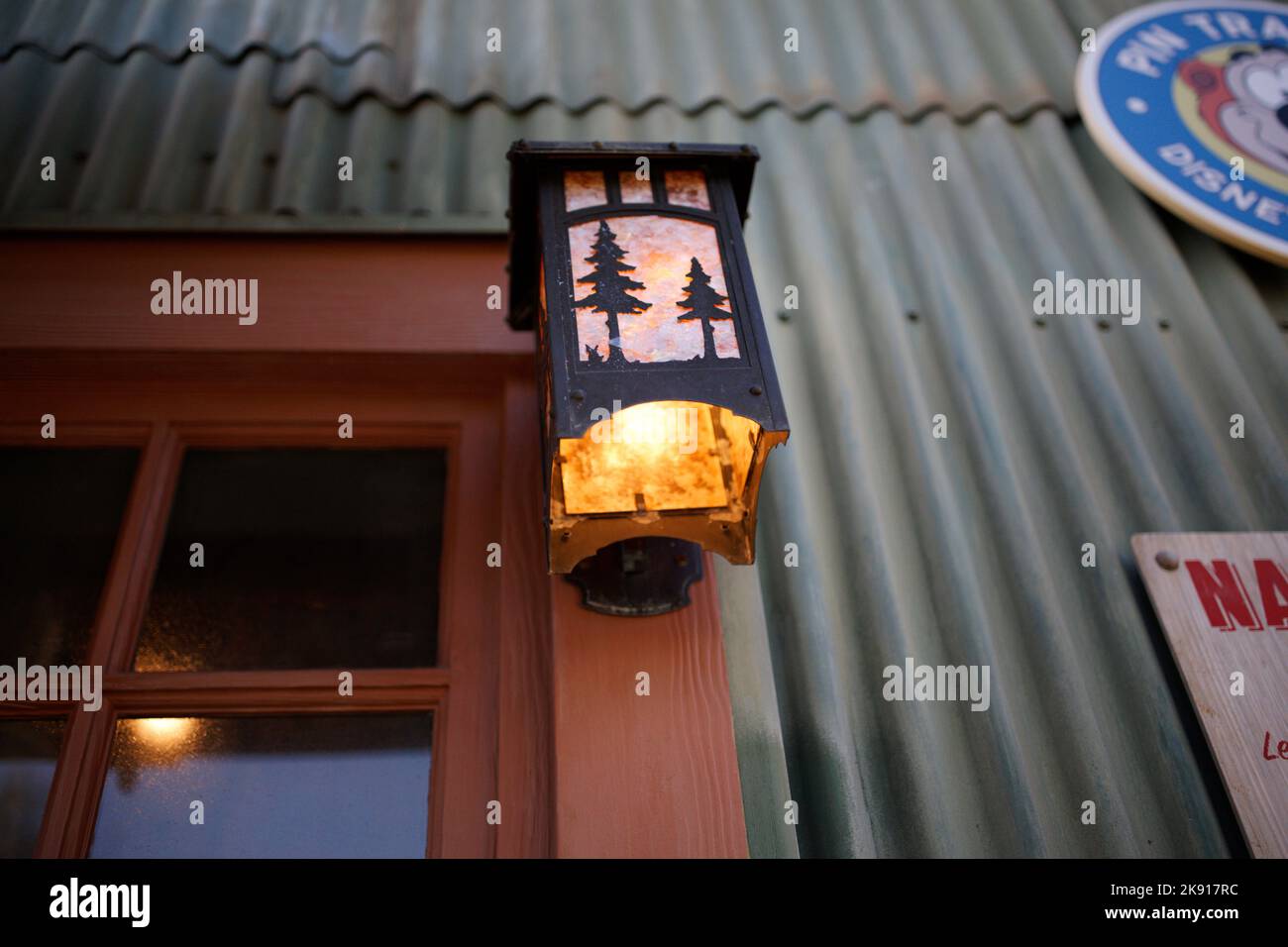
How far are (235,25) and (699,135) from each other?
1.42 m

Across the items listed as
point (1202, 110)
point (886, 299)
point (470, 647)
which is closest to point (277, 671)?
point (470, 647)

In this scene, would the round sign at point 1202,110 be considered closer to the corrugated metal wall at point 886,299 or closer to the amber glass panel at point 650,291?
the corrugated metal wall at point 886,299


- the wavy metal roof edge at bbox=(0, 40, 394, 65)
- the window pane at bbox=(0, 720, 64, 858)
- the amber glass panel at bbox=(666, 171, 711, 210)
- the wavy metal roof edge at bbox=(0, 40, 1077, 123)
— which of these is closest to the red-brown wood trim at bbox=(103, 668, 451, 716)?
the window pane at bbox=(0, 720, 64, 858)

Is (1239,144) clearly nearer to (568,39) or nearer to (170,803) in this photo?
(568,39)

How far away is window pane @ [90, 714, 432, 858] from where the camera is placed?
1.64 metres

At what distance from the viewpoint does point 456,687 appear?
1.82m

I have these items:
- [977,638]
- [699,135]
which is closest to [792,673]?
[977,638]

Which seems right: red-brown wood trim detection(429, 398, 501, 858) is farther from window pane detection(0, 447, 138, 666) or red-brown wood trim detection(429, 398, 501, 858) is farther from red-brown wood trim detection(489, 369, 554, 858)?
window pane detection(0, 447, 138, 666)

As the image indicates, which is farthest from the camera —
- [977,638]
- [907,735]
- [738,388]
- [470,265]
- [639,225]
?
[470,265]

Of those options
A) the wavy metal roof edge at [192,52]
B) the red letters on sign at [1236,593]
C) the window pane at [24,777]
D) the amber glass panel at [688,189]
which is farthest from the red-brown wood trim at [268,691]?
the wavy metal roof edge at [192,52]

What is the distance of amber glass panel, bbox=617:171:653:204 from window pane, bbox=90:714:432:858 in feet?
3.30

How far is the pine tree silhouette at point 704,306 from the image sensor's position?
4.75 feet

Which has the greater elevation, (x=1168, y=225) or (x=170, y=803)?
(x=1168, y=225)
